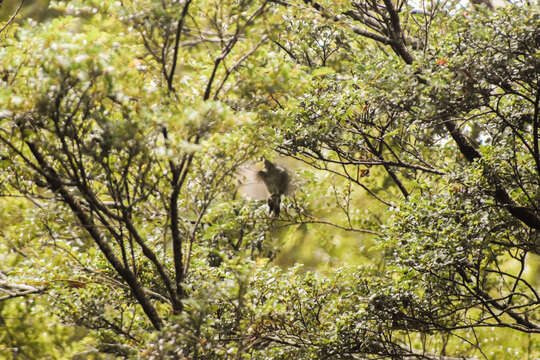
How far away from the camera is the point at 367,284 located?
557cm

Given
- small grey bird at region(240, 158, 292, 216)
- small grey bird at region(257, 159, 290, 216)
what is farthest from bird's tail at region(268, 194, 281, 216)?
small grey bird at region(257, 159, 290, 216)

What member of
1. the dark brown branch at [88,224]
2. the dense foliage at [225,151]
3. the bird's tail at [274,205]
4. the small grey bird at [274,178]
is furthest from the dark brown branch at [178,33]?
the small grey bird at [274,178]

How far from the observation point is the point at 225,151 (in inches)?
149

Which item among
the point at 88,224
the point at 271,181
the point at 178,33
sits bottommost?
the point at 88,224

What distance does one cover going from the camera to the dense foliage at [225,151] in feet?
10.6

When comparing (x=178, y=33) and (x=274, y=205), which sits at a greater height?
(x=274, y=205)

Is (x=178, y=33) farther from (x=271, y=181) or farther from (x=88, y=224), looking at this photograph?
(x=271, y=181)

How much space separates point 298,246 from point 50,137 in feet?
31.4

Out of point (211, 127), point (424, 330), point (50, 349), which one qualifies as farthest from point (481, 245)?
point (50, 349)

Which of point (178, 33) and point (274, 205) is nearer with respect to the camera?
point (178, 33)

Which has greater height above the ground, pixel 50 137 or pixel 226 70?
pixel 226 70

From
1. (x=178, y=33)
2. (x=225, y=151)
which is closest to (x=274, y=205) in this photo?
(x=225, y=151)

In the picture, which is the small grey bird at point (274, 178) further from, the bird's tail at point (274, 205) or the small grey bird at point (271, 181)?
the bird's tail at point (274, 205)

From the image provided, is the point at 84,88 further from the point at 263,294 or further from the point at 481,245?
the point at 481,245
